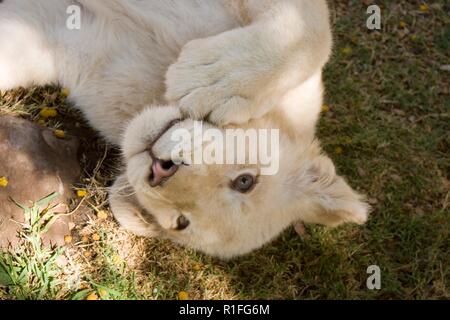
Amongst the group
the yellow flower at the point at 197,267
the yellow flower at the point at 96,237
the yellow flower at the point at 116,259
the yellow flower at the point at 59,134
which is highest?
the yellow flower at the point at 59,134

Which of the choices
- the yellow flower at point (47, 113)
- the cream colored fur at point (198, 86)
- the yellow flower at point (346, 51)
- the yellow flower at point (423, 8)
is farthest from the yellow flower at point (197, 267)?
the yellow flower at point (423, 8)

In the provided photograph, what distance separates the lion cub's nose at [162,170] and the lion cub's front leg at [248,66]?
265 mm

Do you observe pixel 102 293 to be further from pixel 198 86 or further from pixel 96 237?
pixel 198 86

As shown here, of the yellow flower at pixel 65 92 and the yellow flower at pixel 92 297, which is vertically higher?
the yellow flower at pixel 65 92

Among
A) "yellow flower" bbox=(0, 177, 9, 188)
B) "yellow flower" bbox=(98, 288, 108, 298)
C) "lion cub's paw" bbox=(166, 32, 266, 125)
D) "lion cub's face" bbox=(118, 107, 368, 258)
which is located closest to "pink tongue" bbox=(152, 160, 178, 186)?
"lion cub's face" bbox=(118, 107, 368, 258)

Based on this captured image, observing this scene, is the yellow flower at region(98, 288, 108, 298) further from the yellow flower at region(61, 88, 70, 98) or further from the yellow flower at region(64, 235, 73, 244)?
the yellow flower at region(61, 88, 70, 98)

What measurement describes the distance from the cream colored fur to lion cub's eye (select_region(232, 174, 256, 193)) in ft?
0.12

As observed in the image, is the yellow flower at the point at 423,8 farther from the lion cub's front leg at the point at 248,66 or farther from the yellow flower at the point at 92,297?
the yellow flower at the point at 92,297

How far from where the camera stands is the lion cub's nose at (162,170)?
9.46 feet

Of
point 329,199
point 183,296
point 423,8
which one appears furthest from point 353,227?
point 423,8

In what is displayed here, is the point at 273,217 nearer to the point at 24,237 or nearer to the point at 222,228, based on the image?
the point at 222,228

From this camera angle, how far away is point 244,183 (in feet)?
9.82

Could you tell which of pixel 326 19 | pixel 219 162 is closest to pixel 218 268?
pixel 219 162
